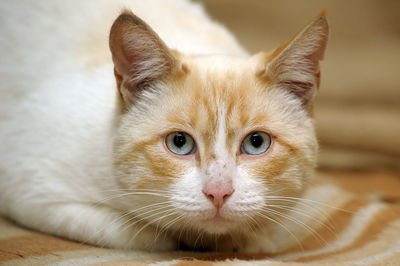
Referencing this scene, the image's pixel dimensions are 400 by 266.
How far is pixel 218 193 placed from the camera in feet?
5.25

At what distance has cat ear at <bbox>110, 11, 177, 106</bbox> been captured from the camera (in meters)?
1.73

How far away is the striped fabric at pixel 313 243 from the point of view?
5.79ft

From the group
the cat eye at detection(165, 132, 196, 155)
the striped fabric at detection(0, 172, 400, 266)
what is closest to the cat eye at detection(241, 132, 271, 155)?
the cat eye at detection(165, 132, 196, 155)

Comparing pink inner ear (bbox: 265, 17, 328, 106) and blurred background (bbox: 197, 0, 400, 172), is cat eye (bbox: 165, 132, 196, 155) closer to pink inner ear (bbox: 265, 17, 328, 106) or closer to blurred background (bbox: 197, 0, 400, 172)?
pink inner ear (bbox: 265, 17, 328, 106)

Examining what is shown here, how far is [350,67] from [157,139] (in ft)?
6.98

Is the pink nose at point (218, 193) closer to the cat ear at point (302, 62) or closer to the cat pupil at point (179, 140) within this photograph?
the cat pupil at point (179, 140)

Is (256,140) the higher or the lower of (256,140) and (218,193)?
the higher

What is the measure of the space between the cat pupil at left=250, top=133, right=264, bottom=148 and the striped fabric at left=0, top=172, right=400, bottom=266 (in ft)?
1.18

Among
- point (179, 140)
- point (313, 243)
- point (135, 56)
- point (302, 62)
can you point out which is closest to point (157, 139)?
point (179, 140)

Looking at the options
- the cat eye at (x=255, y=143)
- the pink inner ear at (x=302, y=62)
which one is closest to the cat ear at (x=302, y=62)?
the pink inner ear at (x=302, y=62)

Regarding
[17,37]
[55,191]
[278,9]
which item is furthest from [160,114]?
[278,9]

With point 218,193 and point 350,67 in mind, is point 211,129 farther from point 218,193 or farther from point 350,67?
point 350,67

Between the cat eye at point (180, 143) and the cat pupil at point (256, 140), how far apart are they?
205mm

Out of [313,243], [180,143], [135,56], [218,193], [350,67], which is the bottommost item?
[313,243]
